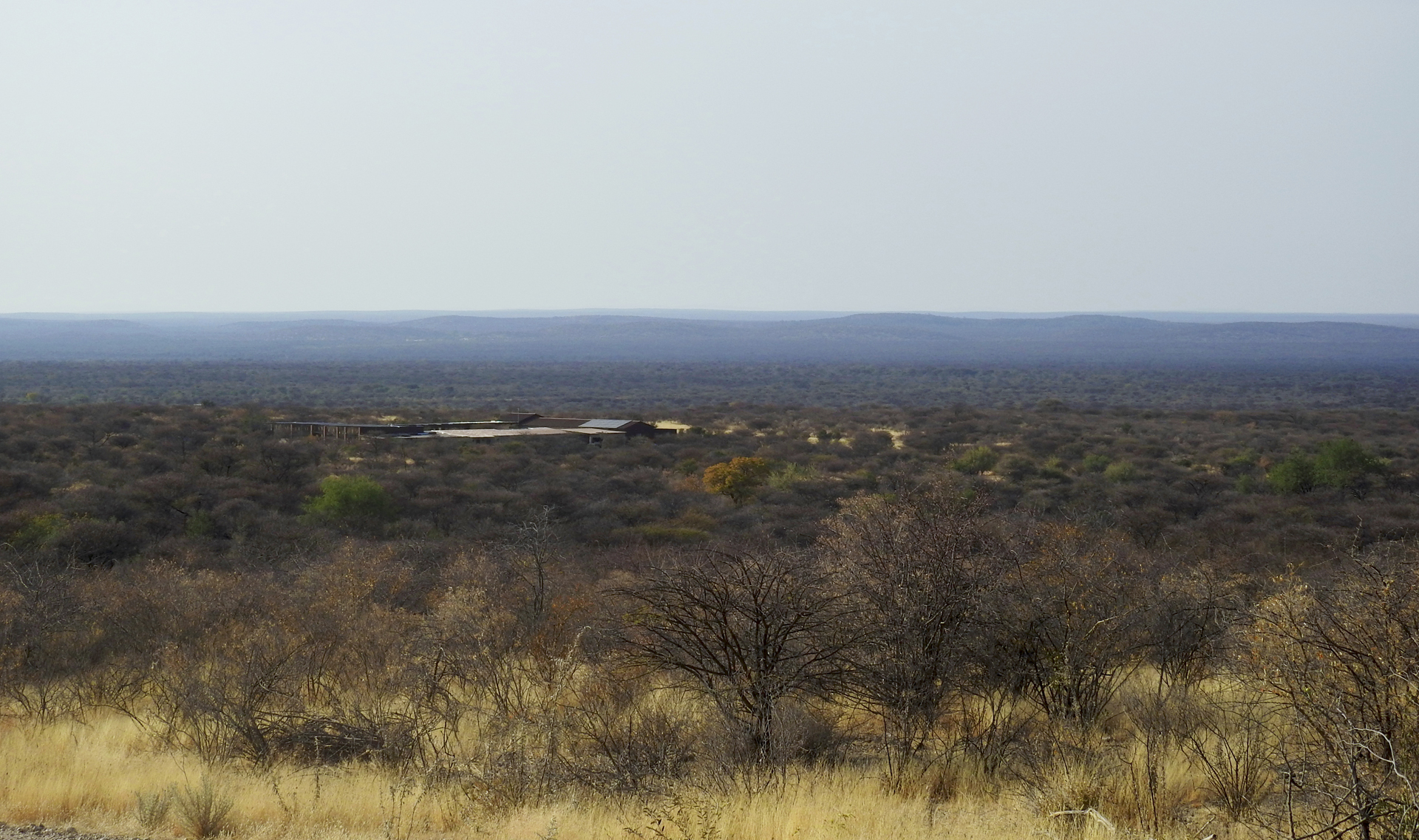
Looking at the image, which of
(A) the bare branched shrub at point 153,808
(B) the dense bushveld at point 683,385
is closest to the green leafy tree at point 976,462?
(A) the bare branched shrub at point 153,808

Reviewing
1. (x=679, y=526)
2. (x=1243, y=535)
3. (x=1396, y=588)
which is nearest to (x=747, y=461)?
(x=679, y=526)

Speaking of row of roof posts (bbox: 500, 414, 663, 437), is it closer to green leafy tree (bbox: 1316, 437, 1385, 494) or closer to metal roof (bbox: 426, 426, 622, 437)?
Result: metal roof (bbox: 426, 426, 622, 437)

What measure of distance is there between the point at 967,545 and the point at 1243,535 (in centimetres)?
2052

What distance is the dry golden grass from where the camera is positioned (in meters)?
7.48

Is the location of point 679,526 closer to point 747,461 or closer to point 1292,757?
point 747,461

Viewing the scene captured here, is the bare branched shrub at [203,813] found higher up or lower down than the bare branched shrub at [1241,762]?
lower down

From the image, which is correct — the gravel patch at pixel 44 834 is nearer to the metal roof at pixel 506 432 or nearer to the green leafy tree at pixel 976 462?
the green leafy tree at pixel 976 462

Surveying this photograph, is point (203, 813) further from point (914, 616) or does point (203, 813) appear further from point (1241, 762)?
point (1241, 762)

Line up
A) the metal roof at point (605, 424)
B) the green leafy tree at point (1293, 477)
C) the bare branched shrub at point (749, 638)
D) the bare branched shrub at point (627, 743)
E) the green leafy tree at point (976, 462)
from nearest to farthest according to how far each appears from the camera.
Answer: the bare branched shrub at point (627, 743) → the bare branched shrub at point (749, 638) → the green leafy tree at point (1293, 477) → the green leafy tree at point (976, 462) → the metal roof at point (605, 424)

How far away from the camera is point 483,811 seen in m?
8.34

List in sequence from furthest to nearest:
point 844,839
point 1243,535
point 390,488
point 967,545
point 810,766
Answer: point 390,488
point 1243,535
point 967,545
point 810,766
point 844,839

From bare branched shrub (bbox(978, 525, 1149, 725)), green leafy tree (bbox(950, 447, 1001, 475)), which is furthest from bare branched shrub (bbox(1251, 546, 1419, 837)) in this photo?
green leafy tree (bbox(950, 447, 1001, 475))

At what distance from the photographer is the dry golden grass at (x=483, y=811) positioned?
7.48 metres

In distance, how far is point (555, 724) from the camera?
9.77 metres
